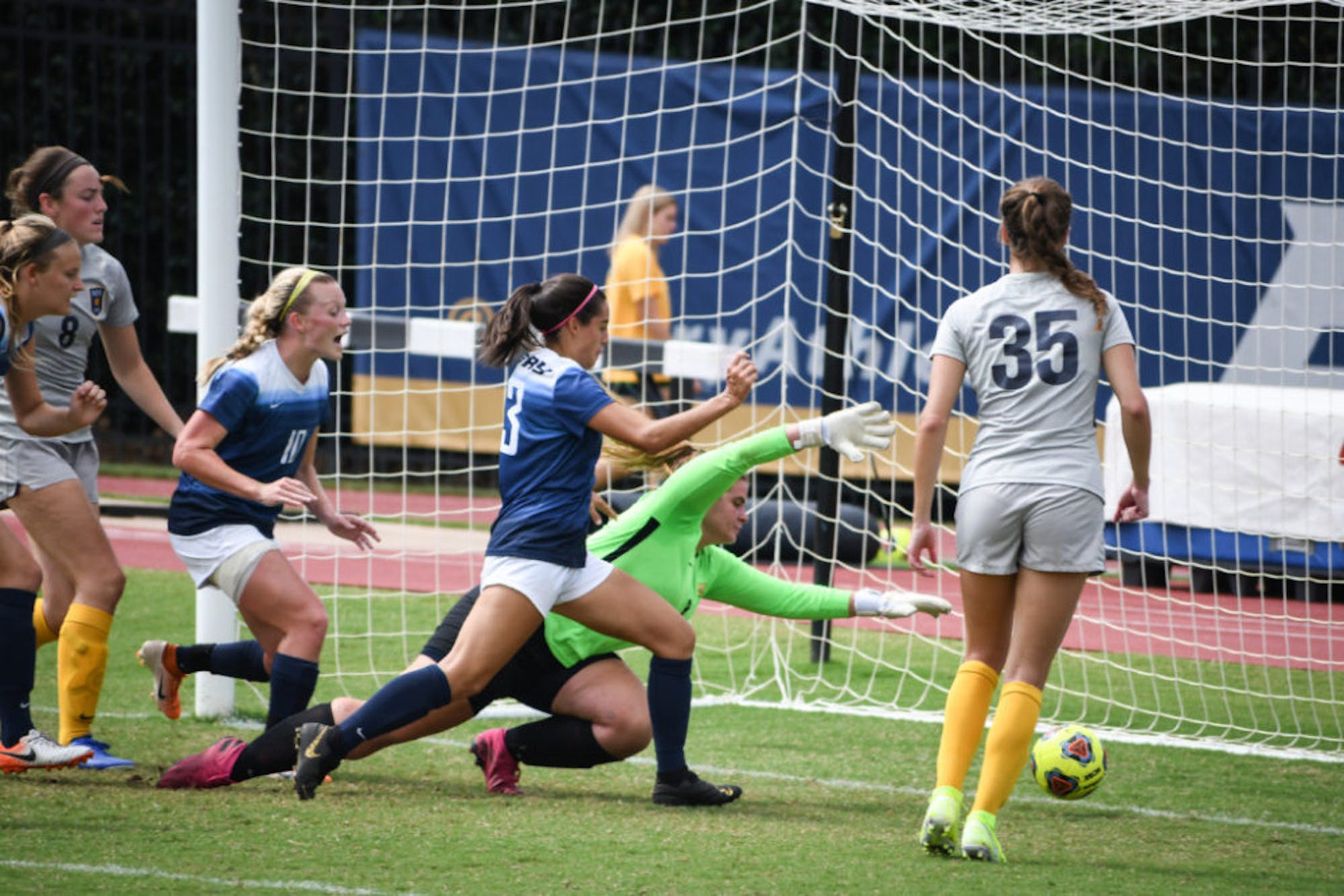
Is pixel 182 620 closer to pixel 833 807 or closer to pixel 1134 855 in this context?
pixel 833 807

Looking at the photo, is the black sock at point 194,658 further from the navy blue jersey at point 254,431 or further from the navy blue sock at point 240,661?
the navy blue jersey at point 254,431

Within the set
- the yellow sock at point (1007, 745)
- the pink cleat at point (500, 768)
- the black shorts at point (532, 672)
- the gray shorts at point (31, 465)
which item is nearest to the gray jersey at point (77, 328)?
the gray shorts at point (31, 465)

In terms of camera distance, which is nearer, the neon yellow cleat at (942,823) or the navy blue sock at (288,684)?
the neon yellow cleat at (942,823)

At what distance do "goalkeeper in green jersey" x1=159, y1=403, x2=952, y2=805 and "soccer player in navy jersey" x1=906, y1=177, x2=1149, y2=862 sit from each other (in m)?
0.63

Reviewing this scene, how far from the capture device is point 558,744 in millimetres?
5328

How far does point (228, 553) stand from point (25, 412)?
0.73 m

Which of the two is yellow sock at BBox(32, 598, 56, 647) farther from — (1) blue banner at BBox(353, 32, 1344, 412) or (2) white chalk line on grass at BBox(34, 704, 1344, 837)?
(1) blue banner at BBox(353, 32, 1344, 412)

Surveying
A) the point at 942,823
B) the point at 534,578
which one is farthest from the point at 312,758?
the point at 942,823

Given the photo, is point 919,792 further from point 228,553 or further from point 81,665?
point 81,665

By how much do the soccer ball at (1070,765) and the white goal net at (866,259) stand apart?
1921 mm

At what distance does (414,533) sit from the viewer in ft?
38.7

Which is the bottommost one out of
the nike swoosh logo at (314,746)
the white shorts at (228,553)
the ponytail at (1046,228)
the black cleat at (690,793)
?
the black cleat at (690,793)

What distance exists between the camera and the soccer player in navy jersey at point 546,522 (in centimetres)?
468

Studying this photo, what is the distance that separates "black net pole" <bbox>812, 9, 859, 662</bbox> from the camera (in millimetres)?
7762
